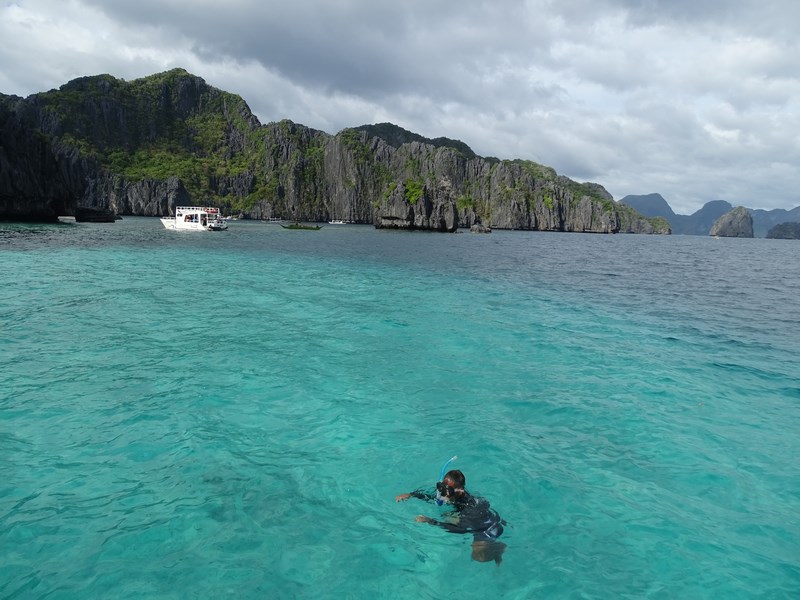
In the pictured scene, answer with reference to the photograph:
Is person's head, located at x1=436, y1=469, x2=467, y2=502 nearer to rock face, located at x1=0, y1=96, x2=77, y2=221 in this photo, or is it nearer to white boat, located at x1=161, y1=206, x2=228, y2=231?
white boat, located at x1=161, y1=206, x2=228, y2=231

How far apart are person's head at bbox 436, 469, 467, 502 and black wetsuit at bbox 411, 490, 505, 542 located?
3.1 inches

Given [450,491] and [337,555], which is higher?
[450,491]

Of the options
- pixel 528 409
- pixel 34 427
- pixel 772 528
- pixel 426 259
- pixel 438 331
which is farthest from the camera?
pixel 426 259

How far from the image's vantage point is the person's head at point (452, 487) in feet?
25.3

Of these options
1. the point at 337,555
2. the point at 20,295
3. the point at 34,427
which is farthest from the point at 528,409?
the point at 20,295

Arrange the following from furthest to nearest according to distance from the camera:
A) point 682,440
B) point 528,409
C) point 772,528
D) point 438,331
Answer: point 438,331 < point 528,409 < point 682,440 < point 772,528

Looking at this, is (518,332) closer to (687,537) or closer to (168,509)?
(687,537)

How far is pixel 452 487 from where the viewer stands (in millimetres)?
7762

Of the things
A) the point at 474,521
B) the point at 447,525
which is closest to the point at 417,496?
the point at 447,525

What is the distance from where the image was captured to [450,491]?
777 centimetres

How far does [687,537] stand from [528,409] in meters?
5.19

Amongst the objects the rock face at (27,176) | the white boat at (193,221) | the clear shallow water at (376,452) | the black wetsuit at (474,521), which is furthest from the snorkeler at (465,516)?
the rock face at (27,176)

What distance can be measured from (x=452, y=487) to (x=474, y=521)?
0.66 metres

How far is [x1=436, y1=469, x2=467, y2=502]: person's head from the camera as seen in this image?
7.72m
